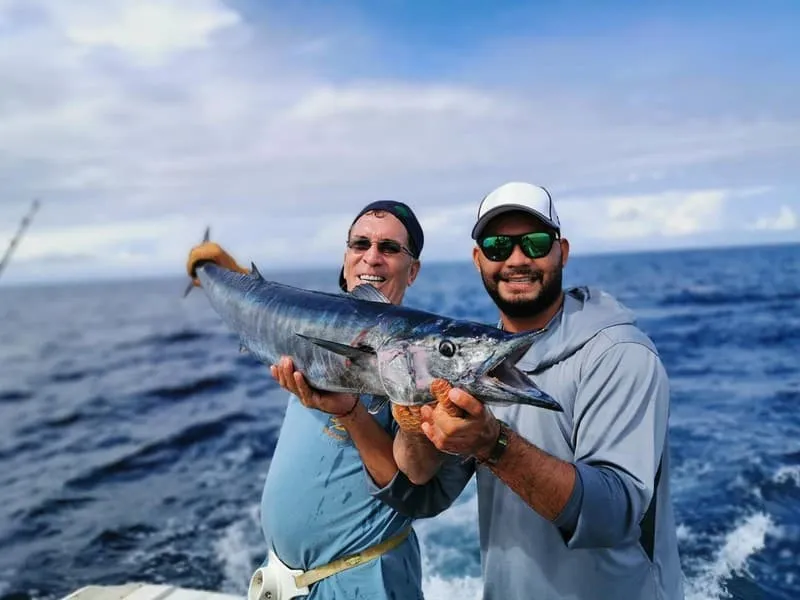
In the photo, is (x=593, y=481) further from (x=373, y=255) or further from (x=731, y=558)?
(x=731, y=558)

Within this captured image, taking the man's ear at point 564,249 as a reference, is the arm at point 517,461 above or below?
below

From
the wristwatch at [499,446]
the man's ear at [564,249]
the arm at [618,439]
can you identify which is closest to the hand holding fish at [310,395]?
the wristwatch at [499,446]

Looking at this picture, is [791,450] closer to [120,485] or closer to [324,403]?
[324,403]

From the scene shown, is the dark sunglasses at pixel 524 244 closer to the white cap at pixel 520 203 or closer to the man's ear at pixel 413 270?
the white cap at pixel 520 203

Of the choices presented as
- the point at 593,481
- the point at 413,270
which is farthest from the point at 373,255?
the point at 593,481

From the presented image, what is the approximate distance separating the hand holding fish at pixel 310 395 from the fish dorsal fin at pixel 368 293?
42 cm

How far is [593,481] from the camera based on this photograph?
2.09m

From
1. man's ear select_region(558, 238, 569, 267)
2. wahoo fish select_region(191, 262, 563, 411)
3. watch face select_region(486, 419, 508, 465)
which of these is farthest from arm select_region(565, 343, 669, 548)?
man's ear select_region(558, 238, 569, 267)

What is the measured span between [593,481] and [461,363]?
1.84 ft

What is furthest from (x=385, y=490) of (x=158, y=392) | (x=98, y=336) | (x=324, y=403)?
(x=98, y=336)

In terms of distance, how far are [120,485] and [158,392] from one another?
24.7ft

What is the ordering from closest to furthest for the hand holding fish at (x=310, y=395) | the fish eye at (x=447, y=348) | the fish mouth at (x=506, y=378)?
the fish mouth at (x=506, y=378), the fish eye at (x=447, y=348), the hand holding fish at (x=310, y=395)

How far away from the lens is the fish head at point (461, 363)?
1.98 meters

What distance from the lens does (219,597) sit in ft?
14.7
